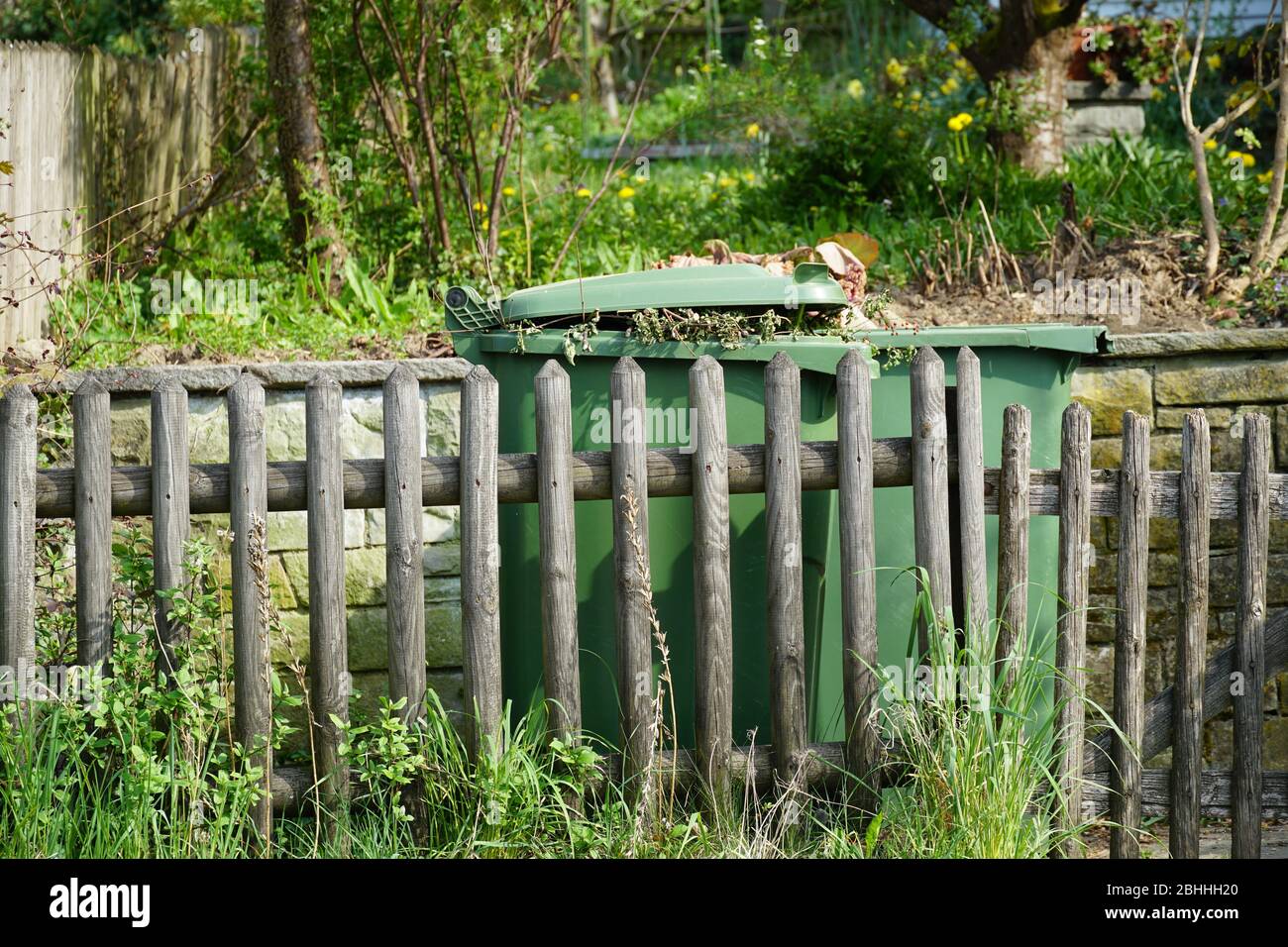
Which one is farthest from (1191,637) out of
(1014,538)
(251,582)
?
(251,582)

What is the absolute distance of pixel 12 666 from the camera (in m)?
2.84

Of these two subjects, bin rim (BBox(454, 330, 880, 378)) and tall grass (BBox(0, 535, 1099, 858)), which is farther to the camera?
bin rim (BBox(454, 330, 880, 378))

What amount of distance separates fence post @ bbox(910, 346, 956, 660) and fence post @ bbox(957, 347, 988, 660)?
1.6 inches

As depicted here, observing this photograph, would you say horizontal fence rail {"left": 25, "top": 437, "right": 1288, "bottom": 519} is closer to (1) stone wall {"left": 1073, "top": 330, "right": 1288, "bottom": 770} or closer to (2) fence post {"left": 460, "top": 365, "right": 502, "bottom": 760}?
(2) fence post {"left": 460, "top": 365, "right": 502, "bottom": 760}

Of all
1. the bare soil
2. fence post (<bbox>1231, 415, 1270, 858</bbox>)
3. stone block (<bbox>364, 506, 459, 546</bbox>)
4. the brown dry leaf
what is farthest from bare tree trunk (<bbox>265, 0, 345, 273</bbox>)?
fence post (<bbox>1231, 415, 1270, 858</bbox>)

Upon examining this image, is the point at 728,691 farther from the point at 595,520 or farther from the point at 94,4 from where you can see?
the point at 94,4

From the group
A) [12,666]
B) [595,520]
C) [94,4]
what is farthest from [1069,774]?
[94,4]

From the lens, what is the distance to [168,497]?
2.85 meters

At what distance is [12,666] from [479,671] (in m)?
0.99

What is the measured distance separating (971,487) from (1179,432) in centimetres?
149

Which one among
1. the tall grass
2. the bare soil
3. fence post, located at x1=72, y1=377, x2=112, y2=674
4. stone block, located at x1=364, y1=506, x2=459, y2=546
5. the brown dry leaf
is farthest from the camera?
the bare soil

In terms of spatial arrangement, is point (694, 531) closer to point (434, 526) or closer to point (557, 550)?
point (557, 550)

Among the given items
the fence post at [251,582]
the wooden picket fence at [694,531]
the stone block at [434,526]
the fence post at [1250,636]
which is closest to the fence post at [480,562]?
the wooden picket fence at [694,531]

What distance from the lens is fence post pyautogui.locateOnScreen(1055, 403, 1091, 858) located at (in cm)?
299
